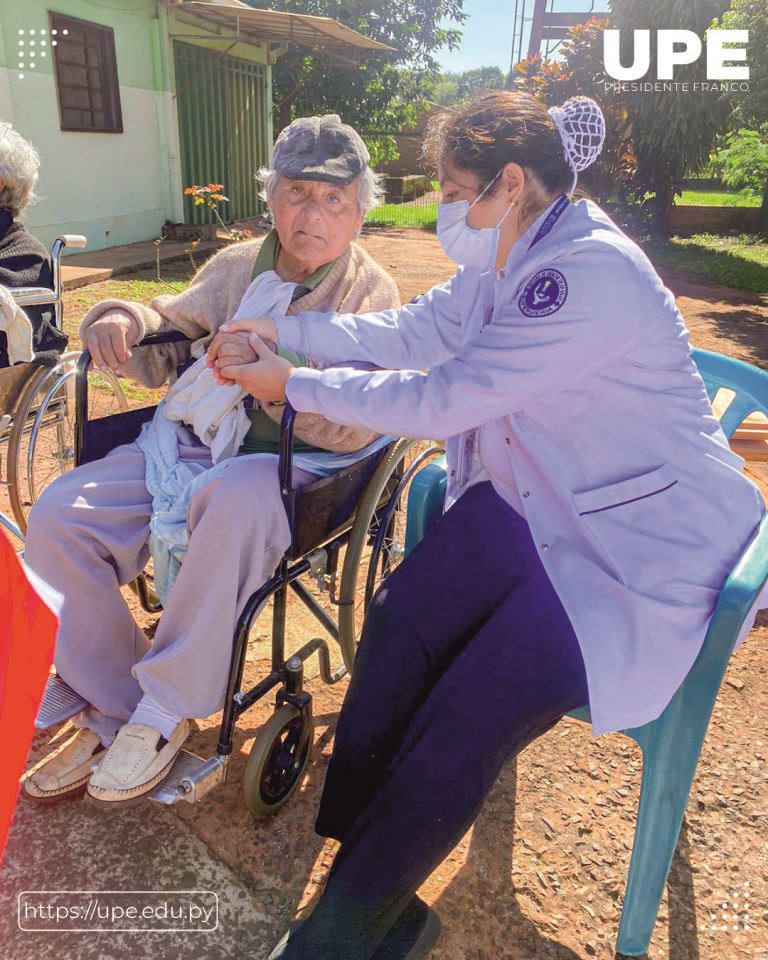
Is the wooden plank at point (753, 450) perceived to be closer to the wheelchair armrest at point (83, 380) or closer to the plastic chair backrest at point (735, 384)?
the plastic chair backrest at point (735, 384)

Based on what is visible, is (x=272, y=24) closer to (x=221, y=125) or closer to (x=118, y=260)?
(x=221, y=125)

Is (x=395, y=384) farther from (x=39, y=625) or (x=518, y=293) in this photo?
(x=39, y=625)

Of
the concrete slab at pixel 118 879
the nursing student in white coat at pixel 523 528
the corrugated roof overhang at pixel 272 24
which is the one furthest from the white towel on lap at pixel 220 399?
the corrugated roof overhang at pixel 272 24

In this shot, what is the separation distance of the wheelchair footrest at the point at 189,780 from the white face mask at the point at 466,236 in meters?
1.27

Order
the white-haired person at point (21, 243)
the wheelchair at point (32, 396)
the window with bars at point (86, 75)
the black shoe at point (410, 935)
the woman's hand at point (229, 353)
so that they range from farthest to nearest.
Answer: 1. the window with bars at point (86, 75)
2. the white-haired person at point (21, 243)
3. the wheelchair at point (32, 396)
4. the woman's hand at point (229, 353)
5. the black shoe at point (410, 935)

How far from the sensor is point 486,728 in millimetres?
1396

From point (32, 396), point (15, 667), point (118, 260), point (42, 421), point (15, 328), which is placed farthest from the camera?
point (118, 260)

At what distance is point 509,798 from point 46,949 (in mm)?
1113

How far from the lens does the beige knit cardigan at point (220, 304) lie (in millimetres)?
2113

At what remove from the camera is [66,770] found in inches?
75.4

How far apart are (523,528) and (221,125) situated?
11889 mm

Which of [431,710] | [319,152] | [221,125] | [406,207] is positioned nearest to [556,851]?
[431,710]

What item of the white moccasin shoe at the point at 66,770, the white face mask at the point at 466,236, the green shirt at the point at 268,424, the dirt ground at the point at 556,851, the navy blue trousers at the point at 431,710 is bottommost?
the dirt ground at the point at 556,851

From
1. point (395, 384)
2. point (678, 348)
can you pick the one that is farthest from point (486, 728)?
point (678, 348)
